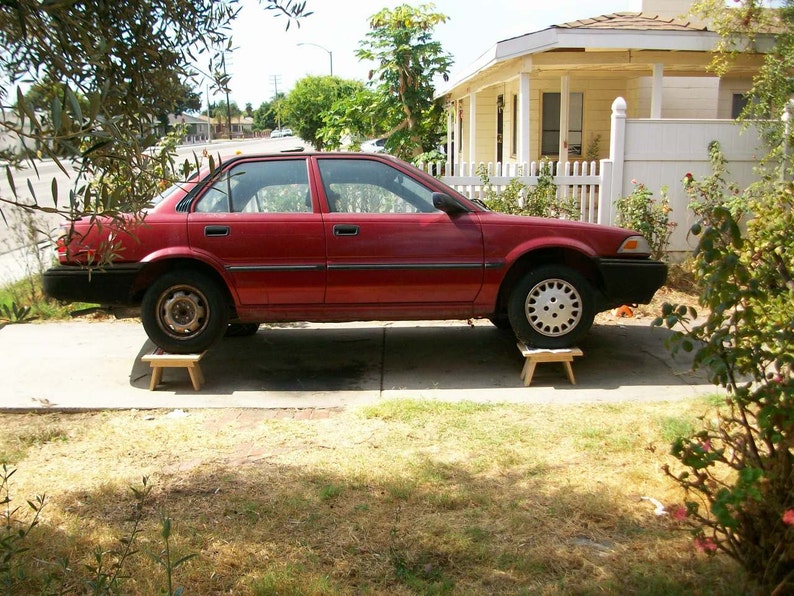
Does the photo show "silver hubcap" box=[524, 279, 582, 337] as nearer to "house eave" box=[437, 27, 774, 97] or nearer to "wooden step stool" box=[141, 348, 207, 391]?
"wooden step stool" box=[141, 348, 207, 391]

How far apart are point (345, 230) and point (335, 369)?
4.28ft

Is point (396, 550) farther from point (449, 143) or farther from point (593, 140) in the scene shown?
point (449, 143)

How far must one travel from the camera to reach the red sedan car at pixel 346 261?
20.4 ft

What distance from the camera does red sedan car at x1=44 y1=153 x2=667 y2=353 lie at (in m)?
6.22

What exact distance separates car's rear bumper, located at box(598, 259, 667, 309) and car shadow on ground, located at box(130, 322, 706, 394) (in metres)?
0.60

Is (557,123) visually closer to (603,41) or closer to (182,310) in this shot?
(603,41)

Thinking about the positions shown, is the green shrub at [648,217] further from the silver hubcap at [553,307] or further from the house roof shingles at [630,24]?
the silver hubcap at [553,307]

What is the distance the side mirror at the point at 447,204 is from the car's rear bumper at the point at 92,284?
2482 millimetres

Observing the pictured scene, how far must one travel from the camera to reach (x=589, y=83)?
1622cm

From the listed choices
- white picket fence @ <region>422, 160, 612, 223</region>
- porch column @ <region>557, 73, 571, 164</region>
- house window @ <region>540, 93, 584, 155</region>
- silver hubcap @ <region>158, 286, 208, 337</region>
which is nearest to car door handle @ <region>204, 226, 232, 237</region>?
silver hubcap @ <region>158, 286, 208, 337</region>

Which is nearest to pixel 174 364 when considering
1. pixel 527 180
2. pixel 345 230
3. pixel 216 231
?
pixel 216 231

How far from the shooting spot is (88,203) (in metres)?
2.42

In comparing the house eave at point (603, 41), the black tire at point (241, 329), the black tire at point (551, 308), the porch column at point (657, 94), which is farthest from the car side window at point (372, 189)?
the porch column at point (657, 94)

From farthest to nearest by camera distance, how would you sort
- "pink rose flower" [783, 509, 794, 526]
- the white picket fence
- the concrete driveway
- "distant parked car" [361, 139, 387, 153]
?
"distant parked car" [361, 139, 387, 153] < the white picket fence < the concrete driveway < "pink rose flower" [783, 509, 794, 526]
